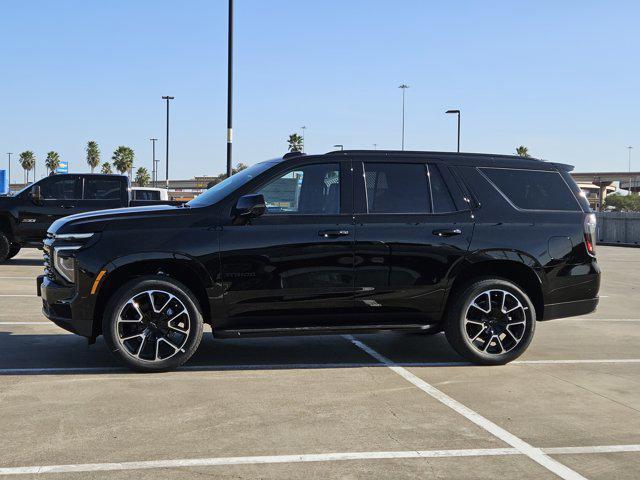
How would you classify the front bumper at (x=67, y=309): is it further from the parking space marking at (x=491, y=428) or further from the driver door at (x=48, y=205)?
the driver door at (x=48, y=205)

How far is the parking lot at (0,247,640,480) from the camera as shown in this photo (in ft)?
12.9

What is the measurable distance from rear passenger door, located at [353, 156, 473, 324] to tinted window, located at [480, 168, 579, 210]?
489 mm

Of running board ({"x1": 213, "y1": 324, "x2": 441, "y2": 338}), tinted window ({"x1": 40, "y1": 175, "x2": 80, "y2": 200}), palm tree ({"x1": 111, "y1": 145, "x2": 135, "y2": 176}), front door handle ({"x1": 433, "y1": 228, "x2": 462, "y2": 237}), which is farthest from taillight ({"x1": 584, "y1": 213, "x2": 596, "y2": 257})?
palm tree ({"x1": 111, "y1": 145, "x2": 135, "y2": 176})

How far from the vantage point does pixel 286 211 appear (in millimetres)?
6191

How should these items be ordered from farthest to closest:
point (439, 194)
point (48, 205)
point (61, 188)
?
point (61, 188) → point (48, 205) → point (439, 194)

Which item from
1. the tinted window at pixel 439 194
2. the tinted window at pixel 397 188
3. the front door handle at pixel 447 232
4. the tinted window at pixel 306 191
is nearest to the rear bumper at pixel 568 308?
the front door handle at pixel 447 232

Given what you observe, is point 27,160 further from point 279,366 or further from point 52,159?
point 279,366

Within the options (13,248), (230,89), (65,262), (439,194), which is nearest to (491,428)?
(439,194)

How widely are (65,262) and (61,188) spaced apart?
34.2 feet

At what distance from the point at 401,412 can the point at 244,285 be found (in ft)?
6.09

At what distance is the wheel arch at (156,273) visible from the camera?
232 inches

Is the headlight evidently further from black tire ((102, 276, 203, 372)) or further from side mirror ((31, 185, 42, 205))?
side mirror ((31, 185, 42, 205))

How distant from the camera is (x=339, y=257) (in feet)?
20.2

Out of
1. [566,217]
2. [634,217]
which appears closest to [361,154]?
[566,217]
